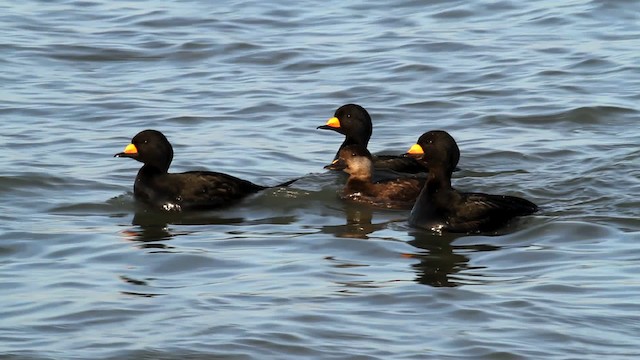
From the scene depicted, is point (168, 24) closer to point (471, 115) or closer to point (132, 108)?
point (132, 108)

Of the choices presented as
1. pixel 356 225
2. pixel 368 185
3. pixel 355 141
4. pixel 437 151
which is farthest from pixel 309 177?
pixel 437 151

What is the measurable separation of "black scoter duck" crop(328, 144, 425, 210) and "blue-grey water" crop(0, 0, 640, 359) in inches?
8.6

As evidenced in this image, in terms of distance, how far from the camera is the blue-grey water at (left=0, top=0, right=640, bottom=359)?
9.77 metres

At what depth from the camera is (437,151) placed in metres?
13.3

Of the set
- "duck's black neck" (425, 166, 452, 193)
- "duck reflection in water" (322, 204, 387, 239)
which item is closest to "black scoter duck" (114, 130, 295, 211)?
"duck reflection in water" (322, 204, 387, 239)

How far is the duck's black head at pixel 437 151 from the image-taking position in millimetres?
13250

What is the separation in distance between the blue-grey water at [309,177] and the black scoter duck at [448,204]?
15cm

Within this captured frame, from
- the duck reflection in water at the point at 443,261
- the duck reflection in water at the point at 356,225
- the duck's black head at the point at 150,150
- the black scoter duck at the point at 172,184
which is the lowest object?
the duck reflection in water at the point at 356,225

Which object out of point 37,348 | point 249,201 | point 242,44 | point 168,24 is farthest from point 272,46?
point 37,348

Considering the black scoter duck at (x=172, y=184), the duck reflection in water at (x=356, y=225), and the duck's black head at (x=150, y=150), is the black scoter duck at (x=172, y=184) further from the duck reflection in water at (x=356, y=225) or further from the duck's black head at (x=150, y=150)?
the duck reflection in water at (x=356, y=225)

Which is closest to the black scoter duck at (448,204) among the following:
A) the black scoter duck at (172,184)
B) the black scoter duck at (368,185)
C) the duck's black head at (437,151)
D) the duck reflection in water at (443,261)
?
the duck's black head at (437,151)

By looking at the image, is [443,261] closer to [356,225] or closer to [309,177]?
[356,225]

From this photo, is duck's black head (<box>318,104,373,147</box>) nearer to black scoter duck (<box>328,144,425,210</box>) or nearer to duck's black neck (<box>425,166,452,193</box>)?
black scoter duck (<box>328,144,425,210</box>)

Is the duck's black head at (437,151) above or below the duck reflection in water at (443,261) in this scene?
above
